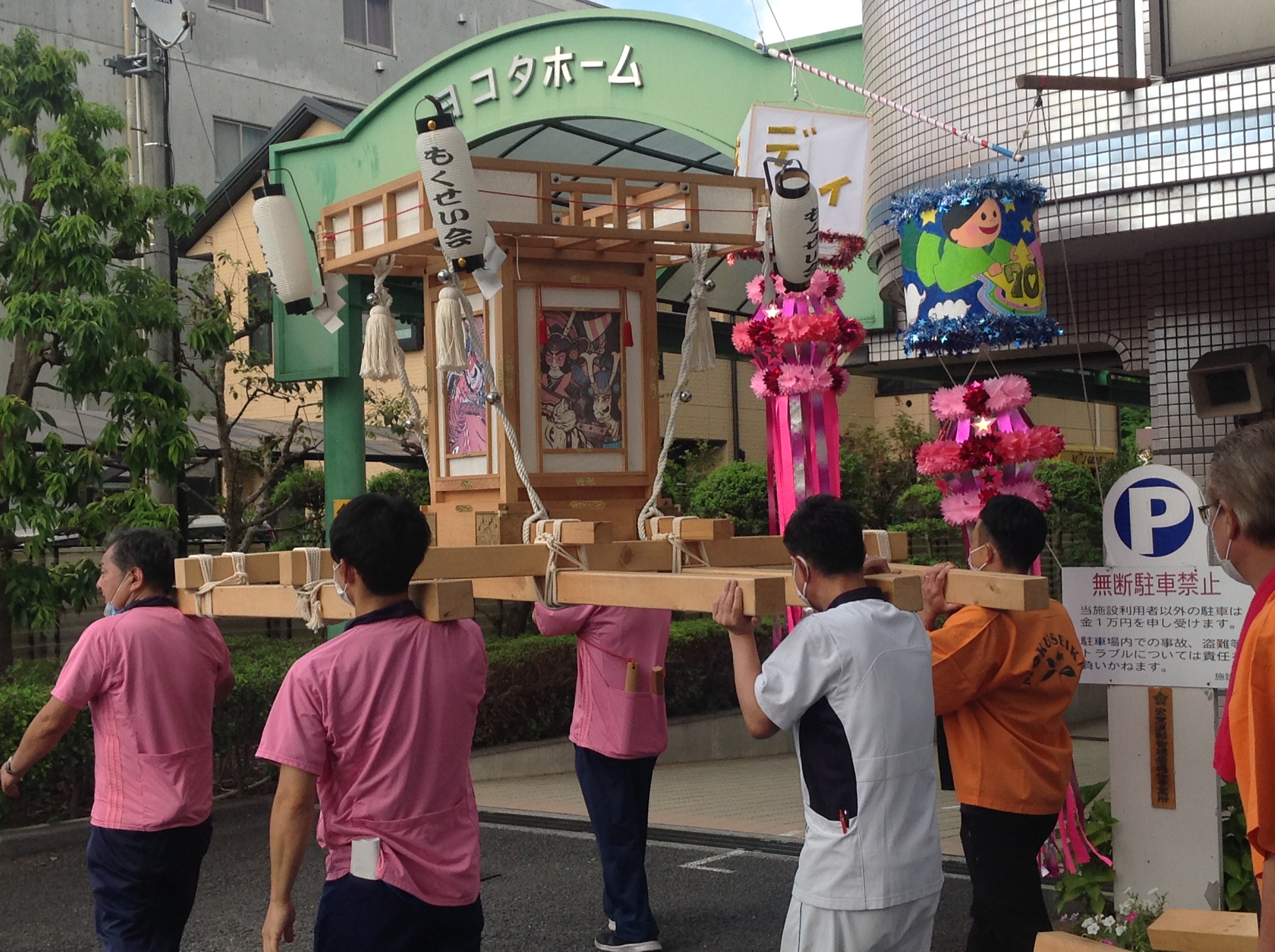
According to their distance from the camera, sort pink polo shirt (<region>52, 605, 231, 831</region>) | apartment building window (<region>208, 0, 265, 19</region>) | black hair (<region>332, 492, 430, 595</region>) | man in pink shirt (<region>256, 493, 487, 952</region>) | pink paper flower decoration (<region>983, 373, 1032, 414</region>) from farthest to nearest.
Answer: apartment building window (<region>208, 0, 265, 19</region>) < pink paper flower decoration (<region>983, 373, 1032, 414</region>) < pink polo shirt (<region>52, 605, 231, 831</region>) < black hair (<region>332, 492, 430, 595</region>) < man in pink shirt (<region>256, 493, 487, 952</region>)

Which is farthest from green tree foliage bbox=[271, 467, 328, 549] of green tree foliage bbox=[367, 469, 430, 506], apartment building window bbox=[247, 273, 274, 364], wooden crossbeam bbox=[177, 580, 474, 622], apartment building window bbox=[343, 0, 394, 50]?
apartment building window bbox=[343, 0, 394, 50]

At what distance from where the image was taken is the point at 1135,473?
18.9ft

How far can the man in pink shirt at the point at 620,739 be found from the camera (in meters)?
5.79

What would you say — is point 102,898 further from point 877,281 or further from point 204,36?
point 204,36

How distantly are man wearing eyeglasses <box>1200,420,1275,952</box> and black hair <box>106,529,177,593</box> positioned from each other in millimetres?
3514

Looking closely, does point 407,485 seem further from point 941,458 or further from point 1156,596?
point 1156,596

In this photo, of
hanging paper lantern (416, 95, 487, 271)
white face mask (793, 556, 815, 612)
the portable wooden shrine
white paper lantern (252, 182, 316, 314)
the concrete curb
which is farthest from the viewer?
the concrete curb

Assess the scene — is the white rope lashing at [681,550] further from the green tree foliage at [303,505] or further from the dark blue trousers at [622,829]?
the green tree foliage at [303,505]

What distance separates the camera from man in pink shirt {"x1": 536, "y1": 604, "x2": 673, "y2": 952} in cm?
579

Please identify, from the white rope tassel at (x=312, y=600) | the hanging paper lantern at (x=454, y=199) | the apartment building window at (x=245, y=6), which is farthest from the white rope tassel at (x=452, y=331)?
the apartment building window at (x=245, y=6)

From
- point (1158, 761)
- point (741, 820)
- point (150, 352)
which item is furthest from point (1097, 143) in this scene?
point (150, 352)

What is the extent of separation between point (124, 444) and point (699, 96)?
502 cm

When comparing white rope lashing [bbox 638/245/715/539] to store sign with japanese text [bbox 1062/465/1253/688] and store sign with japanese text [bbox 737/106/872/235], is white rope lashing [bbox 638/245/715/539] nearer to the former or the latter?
store sign with japanese text [bbox 1062/465/1253/688]

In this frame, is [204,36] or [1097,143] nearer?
[1097,143]
